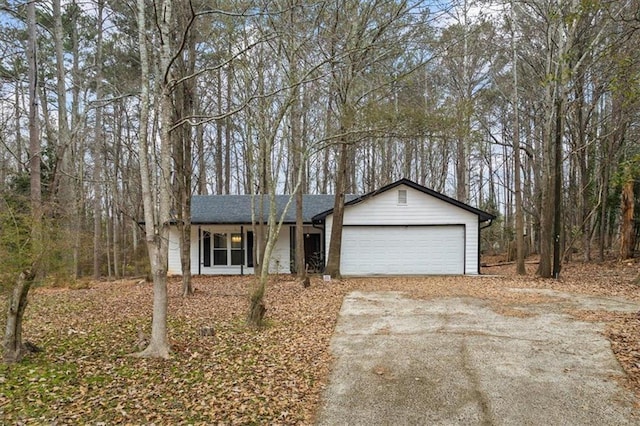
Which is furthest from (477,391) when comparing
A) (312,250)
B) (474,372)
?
(312,250)

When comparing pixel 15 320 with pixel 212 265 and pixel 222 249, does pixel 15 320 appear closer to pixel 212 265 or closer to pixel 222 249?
pixel 212 265

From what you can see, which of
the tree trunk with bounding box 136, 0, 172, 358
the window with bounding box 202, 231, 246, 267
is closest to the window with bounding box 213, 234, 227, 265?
the window with bounding box 202, 231, 246, 267

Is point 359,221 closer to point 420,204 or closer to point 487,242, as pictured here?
point 420,204

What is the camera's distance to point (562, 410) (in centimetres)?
409

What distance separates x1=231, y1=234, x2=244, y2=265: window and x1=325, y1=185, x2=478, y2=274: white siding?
4.04 meters

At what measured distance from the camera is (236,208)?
59.2 ft

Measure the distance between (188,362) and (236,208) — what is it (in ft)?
42.5

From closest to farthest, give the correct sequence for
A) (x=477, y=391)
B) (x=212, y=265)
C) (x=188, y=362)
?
(x=477, y=391) → (x=188, y=362) → (x=212, y=265)

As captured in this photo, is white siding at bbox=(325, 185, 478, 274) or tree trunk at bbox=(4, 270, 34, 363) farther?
white siding at bbox=(325, 185, 478, 274)

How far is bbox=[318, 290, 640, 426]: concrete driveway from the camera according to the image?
161 inches

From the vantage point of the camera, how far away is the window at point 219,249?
682 inches

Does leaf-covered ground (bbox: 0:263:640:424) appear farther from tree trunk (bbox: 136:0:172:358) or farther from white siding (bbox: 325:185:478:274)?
white siding (bbox: 325:185:478:274)

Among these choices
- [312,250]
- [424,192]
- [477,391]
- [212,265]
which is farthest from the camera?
[312,250]

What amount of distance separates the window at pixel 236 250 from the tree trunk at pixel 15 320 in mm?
12208
